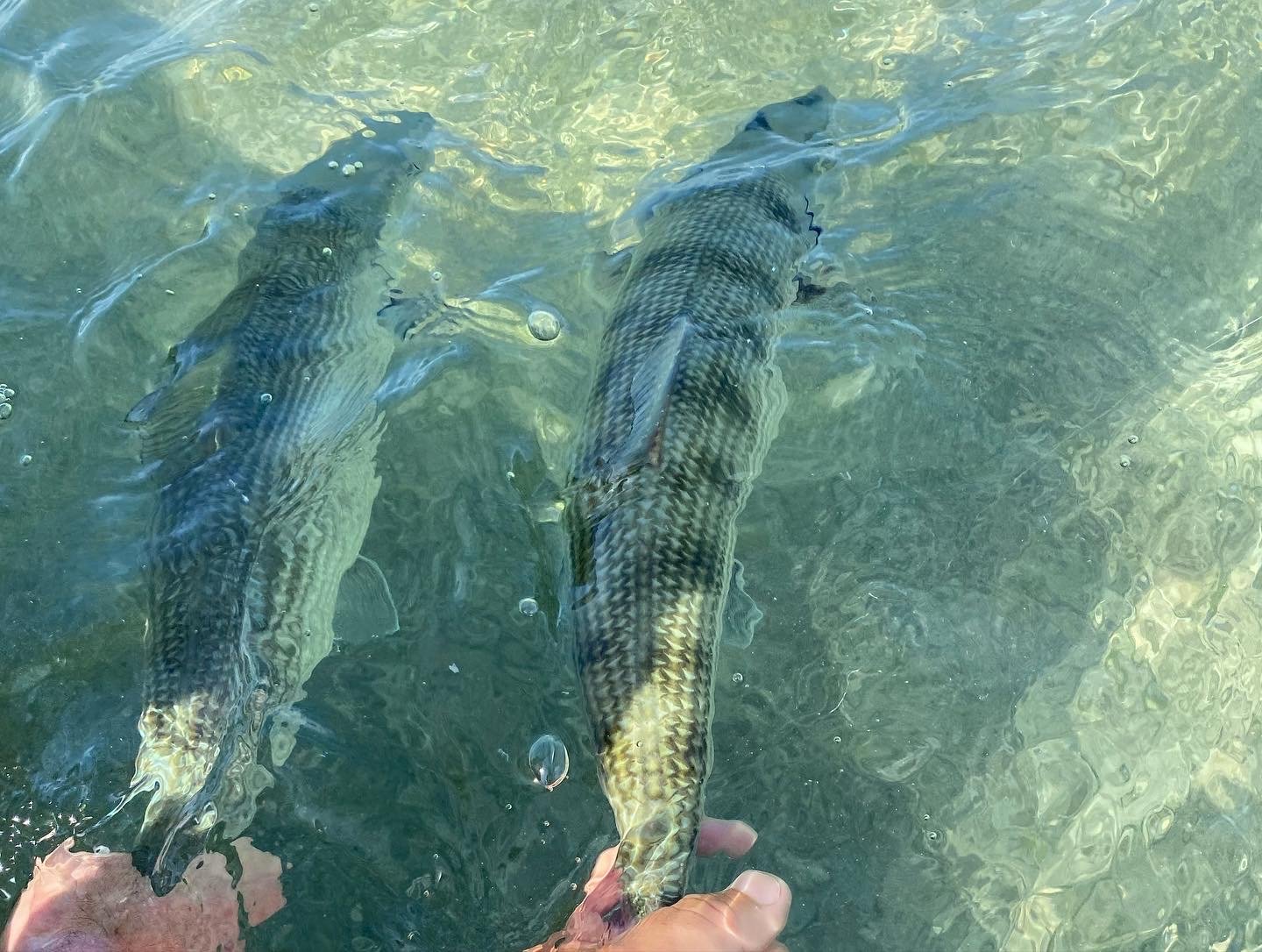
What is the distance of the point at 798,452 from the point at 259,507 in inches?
118

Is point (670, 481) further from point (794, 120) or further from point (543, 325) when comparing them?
point (794, 120)

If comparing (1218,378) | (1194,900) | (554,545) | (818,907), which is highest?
(554,545)

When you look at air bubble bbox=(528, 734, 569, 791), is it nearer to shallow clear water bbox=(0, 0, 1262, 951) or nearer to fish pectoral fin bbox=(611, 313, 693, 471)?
shallow clear water bbox=(0, 0, 1262, 951)

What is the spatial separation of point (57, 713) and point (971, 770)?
4376mm

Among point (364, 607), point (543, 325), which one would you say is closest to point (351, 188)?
point (543, 325)

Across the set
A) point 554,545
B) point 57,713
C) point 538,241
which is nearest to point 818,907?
point 554,545

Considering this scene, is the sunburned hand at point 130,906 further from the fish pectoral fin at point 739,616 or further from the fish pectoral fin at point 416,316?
the fish pectoral fin at point 416,316

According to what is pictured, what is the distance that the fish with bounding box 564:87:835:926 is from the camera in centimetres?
384

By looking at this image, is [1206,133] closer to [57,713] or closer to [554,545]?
[554,545]

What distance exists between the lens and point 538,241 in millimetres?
7059

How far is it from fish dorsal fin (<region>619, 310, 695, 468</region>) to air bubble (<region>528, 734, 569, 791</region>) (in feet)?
4.45

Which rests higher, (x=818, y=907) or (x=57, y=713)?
(x=57, y=713)

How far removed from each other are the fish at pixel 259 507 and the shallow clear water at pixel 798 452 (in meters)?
0.19

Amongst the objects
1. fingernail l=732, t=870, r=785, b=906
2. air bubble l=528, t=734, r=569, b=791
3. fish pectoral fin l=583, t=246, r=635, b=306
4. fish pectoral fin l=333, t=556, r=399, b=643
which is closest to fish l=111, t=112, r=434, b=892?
fish pectoral fin l=333, t=556, r=399, b=643
